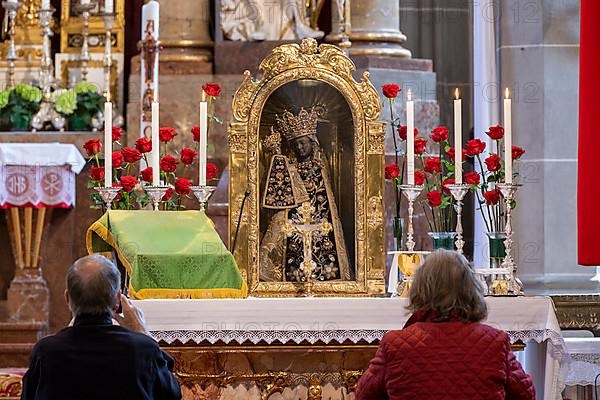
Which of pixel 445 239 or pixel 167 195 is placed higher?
pixel 167 195

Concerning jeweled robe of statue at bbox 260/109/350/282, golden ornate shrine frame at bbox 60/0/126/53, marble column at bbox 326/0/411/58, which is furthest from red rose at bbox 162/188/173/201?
golden ornate shrine frame at bbox 60/0/126/53

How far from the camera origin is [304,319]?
5559 millimetres

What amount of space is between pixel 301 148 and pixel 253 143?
0.67 ft

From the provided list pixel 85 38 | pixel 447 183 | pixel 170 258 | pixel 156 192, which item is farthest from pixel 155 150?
pixel 85 38

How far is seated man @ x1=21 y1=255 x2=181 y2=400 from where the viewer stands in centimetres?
421

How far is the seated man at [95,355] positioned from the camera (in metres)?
4.21

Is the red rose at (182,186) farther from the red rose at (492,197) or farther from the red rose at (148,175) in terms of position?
the red rose at (492,197)

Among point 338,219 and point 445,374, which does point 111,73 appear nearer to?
point 338,219

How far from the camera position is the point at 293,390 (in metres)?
5.72

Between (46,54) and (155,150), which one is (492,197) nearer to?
(155,150)

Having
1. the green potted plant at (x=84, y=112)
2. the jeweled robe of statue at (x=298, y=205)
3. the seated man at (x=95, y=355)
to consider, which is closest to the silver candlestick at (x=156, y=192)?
the jeweled robe of statue at (x=298, y=205)

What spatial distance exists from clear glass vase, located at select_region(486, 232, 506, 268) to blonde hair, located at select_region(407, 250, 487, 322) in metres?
1.78

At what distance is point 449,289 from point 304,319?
140 cm

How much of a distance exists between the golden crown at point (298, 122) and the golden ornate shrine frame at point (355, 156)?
4.4 inches
